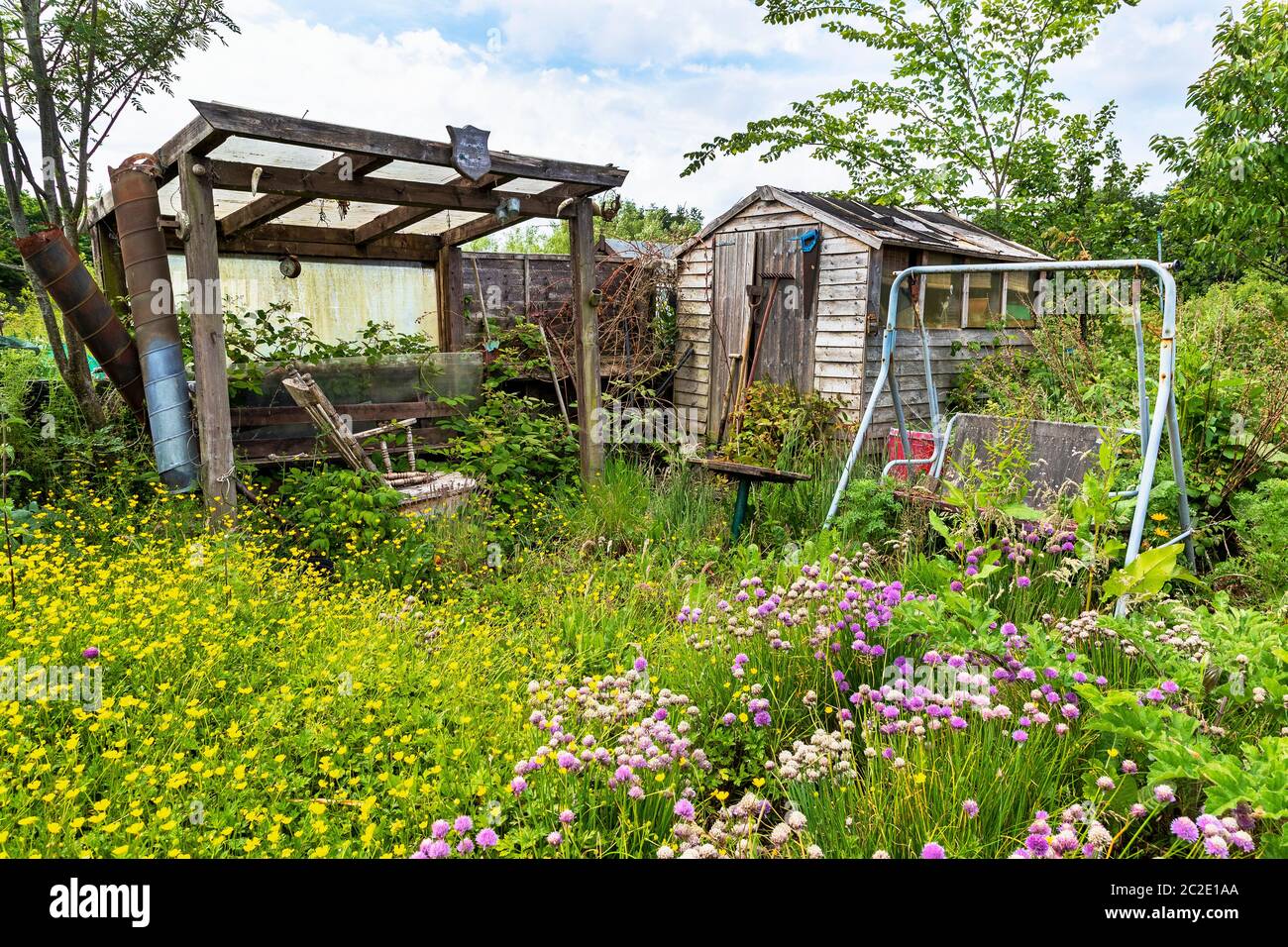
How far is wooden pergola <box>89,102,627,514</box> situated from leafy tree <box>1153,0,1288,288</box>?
8.05 m

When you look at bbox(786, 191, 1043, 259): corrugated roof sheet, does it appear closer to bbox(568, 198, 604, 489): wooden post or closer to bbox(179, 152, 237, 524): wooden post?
bbox(568, 198, 604, 489): wooden post

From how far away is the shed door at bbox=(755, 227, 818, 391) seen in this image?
30.9ft

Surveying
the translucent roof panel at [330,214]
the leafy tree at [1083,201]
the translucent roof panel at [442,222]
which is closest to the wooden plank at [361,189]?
the translucent roof panel at [330,214]

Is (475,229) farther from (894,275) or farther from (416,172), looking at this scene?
(894,275)

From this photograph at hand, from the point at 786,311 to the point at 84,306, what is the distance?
22.8 feet

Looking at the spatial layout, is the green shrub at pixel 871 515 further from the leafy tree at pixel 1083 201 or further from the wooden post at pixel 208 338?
the leafy tree at pixel 1083 201

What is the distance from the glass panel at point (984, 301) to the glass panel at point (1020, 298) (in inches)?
10.6

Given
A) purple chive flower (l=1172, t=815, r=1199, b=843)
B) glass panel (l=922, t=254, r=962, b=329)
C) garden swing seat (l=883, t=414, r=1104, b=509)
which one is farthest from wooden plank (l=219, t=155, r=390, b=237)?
glass panel (l=922, t=254, r=962, b=329)

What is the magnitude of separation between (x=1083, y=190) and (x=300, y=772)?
1813 centimetres

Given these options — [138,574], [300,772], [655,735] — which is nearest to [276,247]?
[138,574]

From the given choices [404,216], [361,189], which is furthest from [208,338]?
[404,216]

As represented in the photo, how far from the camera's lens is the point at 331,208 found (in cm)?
791
